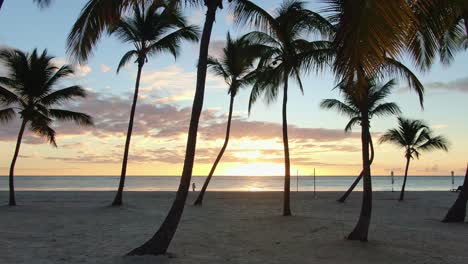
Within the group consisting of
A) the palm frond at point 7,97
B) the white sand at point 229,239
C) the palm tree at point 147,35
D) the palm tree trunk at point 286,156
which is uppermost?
the palm tree at point 147,35

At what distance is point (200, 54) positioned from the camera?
367 inches

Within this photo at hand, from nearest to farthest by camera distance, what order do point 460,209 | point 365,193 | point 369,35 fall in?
point 369,35 < point 365,193 < point 460,209

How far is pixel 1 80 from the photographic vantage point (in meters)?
22.0

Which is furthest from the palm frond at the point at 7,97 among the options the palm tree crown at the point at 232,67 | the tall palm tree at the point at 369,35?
the tall palm tree at the point at 369,35

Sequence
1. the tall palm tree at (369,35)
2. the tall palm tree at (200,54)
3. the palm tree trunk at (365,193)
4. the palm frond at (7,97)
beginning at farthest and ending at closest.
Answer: the palm frond at (7,97)
the palm tree trunk at (365,193)
the tall palm tree at (200,54)
the tall palm tree at (369,35)

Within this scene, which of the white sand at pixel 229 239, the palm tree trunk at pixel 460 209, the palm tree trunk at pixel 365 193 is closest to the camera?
the white sand at pixel 229 239

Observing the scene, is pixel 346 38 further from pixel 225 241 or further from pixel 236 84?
pixel 236 84

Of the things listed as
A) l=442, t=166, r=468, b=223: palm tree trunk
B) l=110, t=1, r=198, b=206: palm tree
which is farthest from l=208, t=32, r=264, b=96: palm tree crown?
l=442, t=166, r=468, b=223: palm tree trunk

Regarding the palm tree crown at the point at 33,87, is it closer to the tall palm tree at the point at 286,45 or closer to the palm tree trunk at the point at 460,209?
the tall palm tree at the point at 286,45

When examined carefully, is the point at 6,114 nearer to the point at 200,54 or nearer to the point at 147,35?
the point at 147,35

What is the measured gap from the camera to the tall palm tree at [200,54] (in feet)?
27.3

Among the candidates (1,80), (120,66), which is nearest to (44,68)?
(1,80)

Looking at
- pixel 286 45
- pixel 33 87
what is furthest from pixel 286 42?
pixel 33 87

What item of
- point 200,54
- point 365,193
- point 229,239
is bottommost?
point 229,239
